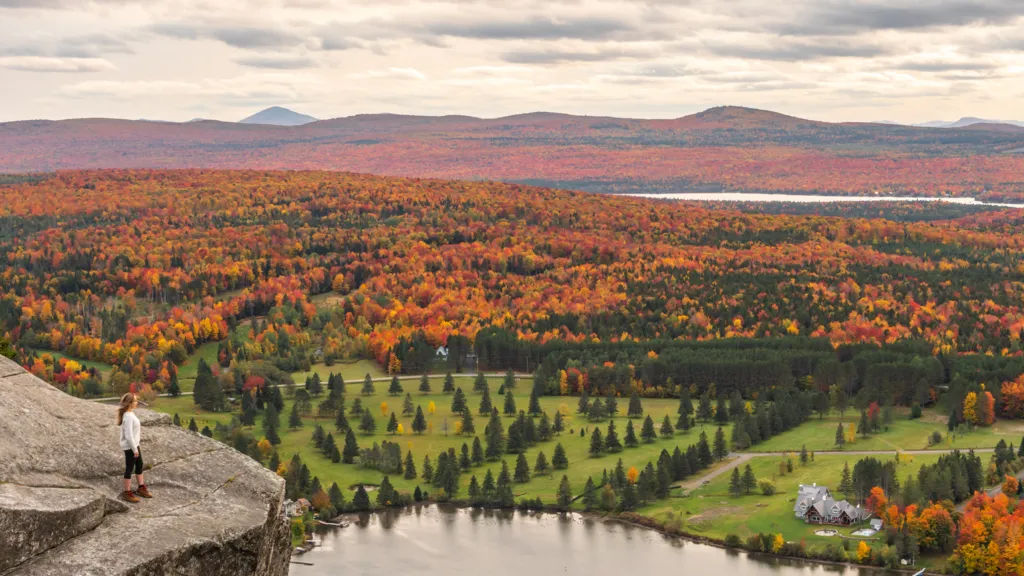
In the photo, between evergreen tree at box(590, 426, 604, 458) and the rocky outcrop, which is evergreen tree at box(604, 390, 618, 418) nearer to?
evergreen tree at box(590, 426, 604, 458)

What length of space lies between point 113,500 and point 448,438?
343ft

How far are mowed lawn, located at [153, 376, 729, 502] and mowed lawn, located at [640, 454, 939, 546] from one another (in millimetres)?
9504

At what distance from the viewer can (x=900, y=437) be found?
12188 centimetres

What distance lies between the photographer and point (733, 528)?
94.2m

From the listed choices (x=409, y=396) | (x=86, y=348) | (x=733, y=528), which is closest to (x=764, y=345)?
(x=409, y=396)

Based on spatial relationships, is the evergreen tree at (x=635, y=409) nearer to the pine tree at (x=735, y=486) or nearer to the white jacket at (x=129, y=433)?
the pine tree at (x=735, y=486)

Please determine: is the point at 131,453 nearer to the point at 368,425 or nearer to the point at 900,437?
the point at 368,425

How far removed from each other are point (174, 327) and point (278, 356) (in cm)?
1979

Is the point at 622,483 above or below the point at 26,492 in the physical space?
below

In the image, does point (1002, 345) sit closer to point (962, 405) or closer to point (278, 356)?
point (962, 405)

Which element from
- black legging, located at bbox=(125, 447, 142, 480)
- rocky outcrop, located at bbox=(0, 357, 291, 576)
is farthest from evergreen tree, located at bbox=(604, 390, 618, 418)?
black legging, located at bbox=(125, 447, 142, 480)

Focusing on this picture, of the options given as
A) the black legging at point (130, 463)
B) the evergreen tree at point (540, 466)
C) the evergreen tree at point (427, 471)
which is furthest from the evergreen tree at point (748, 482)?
the black legging at point (130, 463)

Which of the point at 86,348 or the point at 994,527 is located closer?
the point at 994,527

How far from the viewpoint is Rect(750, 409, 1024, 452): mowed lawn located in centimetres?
11769
